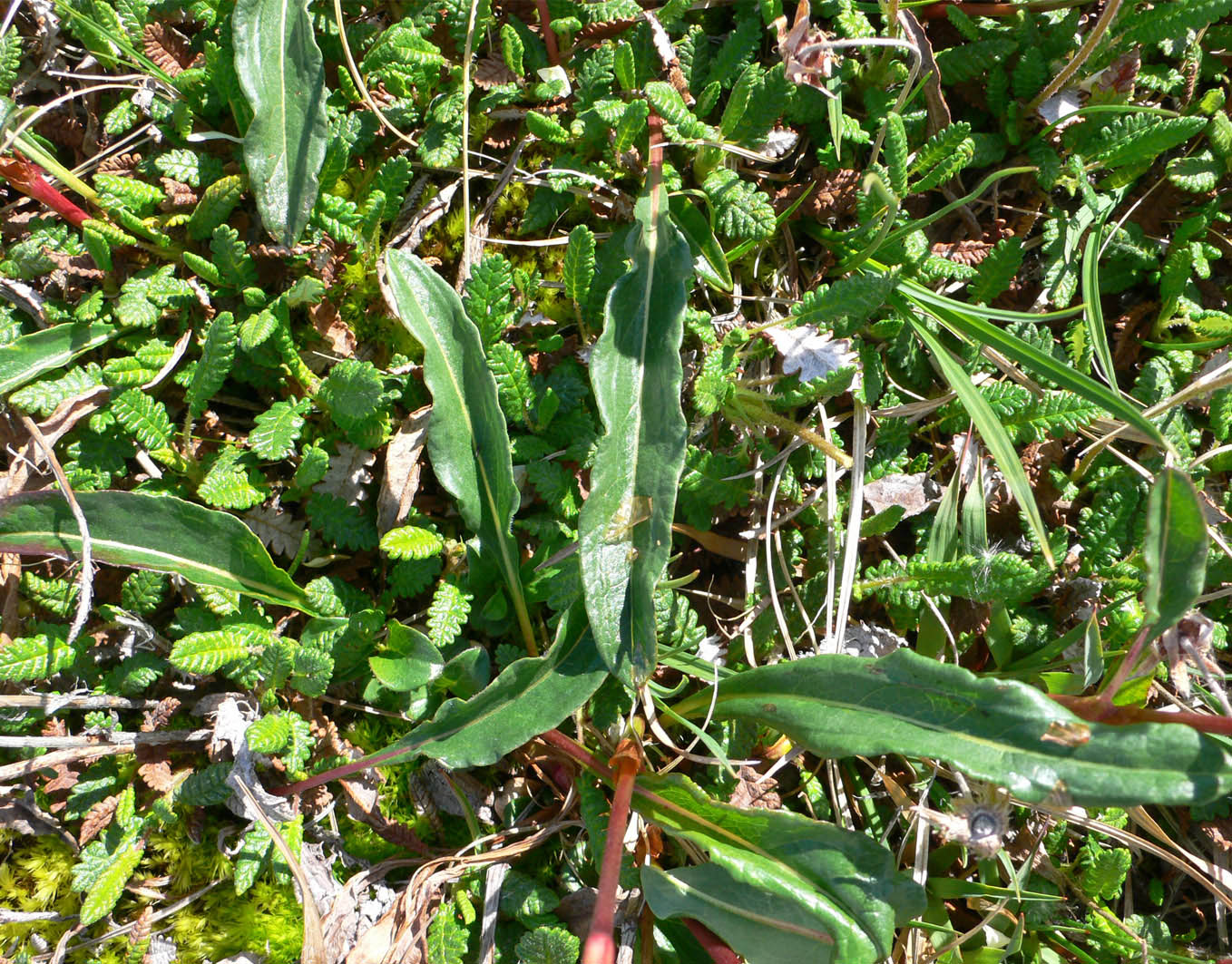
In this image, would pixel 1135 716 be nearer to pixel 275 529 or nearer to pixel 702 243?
pixel 702 243

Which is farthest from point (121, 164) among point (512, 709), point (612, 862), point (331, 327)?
point (612, 862)

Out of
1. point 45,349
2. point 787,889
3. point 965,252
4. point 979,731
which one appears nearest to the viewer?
point 979,731

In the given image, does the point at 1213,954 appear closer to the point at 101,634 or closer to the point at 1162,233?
the point at 1162,233

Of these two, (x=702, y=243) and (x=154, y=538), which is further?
(x=702, y=243)

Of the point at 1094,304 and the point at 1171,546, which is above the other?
the point at 1094,304

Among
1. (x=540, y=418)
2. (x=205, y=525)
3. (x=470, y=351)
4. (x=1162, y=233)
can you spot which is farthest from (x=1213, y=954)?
(x=205, y=525)

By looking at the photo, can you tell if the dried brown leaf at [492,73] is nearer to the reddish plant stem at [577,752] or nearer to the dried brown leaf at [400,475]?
the dried brown leaf at [400,475]
